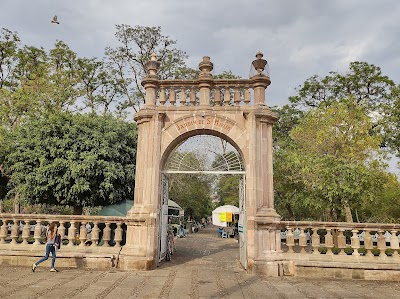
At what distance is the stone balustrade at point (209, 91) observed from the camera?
9.73 meters

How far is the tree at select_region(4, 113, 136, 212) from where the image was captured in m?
12.6

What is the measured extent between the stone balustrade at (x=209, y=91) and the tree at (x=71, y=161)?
174 inches

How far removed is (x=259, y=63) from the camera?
31.6ft

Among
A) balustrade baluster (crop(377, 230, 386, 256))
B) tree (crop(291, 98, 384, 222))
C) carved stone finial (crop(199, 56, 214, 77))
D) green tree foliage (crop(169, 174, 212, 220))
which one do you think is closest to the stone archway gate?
carved stone finial (crop(199, 56, 214, 77))

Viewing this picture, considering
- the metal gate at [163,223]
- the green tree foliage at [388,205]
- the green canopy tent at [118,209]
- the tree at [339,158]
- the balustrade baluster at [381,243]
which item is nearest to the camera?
the balustrade baluster at [381,243]

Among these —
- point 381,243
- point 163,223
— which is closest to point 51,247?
point 163,223

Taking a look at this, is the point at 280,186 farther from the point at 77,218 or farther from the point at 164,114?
the point at 77,218

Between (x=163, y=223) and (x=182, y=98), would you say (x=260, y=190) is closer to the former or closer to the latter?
(x=163, y=223)

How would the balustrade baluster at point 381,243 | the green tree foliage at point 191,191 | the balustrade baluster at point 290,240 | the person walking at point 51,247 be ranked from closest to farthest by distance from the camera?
1. the person walking at point 51,247
2. the balustrade baluster at point 381,243
3. the balustrade baluster at point 290,240
4. the green tree foliage at point 191,191

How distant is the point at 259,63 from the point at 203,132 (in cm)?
268

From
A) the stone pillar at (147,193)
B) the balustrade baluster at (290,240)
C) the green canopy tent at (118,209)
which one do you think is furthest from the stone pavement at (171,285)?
the green canopy tent at (118,209)

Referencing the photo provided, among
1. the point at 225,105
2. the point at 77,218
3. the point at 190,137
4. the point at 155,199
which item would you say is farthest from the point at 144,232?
the point at 225,105

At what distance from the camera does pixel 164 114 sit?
9.66 meters

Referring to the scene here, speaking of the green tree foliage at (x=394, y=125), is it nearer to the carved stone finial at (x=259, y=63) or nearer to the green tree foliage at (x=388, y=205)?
the green tree foliage at (x=388, y=205)
